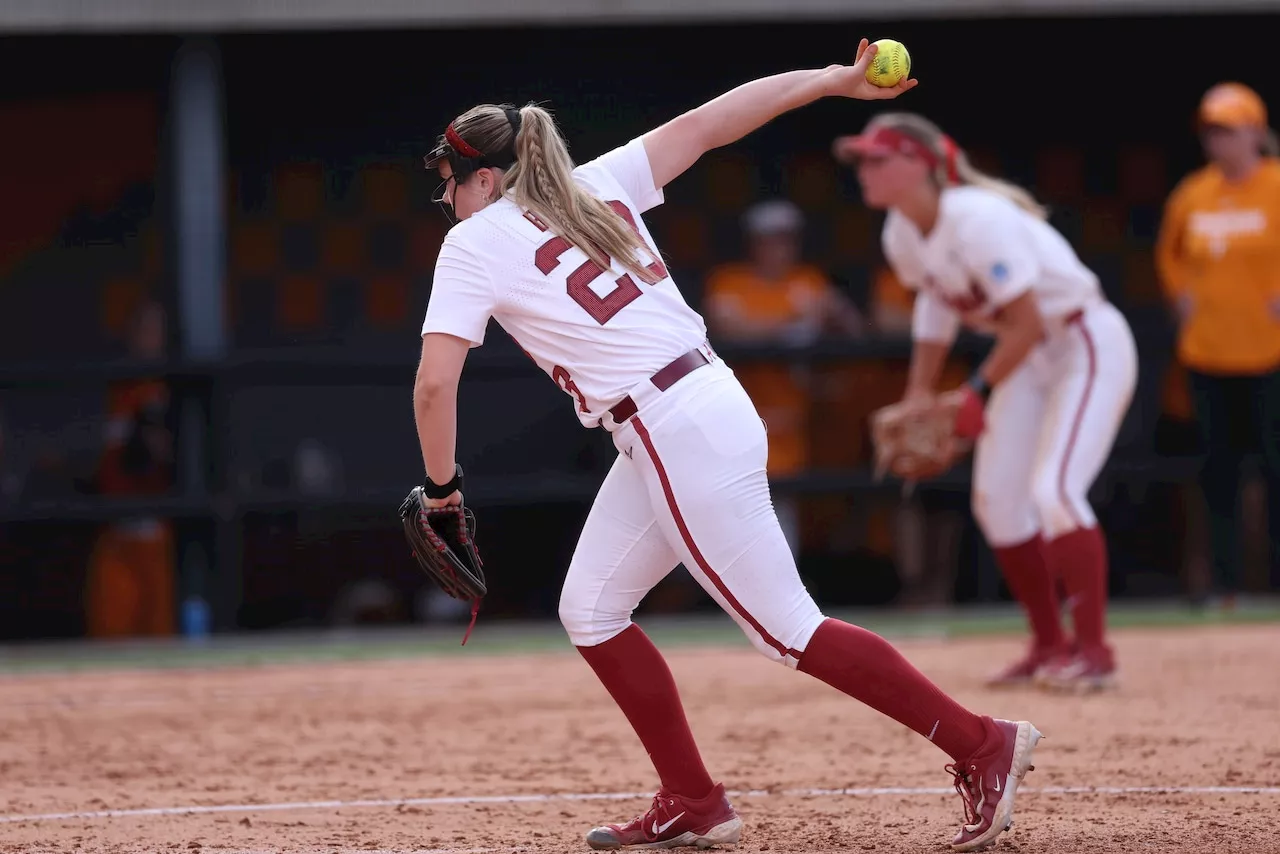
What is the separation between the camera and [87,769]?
601 cm

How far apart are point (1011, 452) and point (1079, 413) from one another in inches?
12.6

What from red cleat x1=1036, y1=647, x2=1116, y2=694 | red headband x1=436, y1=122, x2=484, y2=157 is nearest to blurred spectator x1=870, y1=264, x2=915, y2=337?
red cleat x1=1036, y1=647, x2=1116, y2=694

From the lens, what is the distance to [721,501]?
432 cm

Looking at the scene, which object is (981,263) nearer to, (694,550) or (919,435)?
(919,435)

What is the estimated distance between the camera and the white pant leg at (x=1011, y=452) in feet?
23.9

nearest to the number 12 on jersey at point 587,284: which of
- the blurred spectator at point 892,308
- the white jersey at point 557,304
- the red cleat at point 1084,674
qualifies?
the white jersey at point 557,304

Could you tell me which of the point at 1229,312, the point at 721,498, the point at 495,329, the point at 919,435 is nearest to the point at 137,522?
the point at 495,329

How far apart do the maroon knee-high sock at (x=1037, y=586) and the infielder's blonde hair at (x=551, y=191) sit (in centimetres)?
336

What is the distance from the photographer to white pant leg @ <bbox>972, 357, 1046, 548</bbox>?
7285 millimetres

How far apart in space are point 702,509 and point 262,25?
5929 millimetres

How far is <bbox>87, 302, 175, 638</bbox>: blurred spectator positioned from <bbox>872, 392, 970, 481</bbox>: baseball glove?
13.3 feet

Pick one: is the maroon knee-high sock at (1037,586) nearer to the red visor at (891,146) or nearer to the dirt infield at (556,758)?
the dirt infield at (556,758)

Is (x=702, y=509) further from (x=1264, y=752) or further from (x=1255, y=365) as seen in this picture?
(x=1255, y=365)

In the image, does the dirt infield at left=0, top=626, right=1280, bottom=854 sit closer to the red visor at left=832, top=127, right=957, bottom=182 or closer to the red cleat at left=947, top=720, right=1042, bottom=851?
the red cleat at left=947, top=720, right=1042, bottom=851
